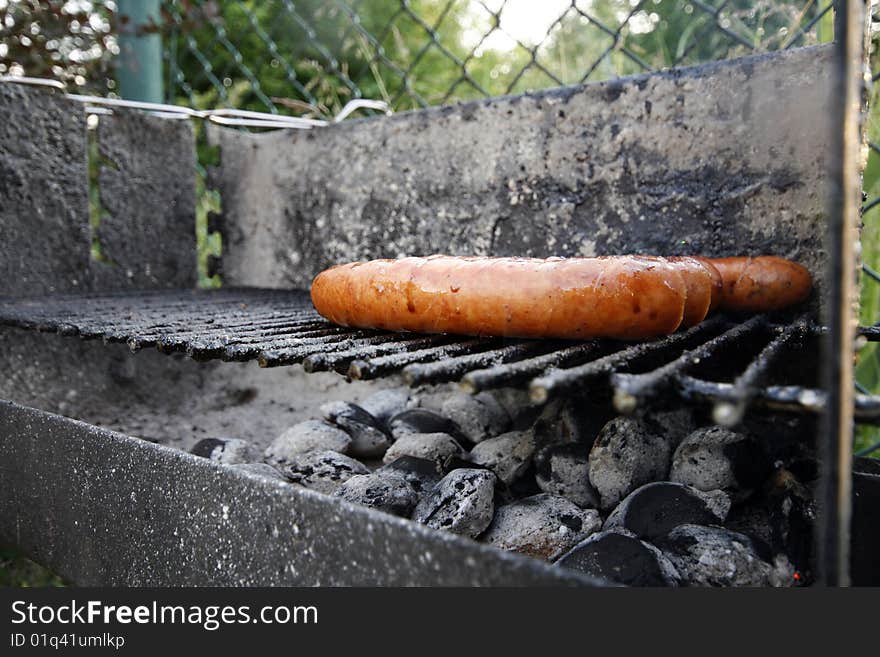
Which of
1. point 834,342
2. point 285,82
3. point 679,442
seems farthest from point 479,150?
point 285,82

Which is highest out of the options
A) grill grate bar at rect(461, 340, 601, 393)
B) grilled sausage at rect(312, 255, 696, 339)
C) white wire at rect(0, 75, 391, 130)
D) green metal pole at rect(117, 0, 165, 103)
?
green metal pole at rect(117, 0, 165, 103)

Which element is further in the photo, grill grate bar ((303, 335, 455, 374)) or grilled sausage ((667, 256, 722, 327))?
grilled sausage ((667, 256, 722, 327))

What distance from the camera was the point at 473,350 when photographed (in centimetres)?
154

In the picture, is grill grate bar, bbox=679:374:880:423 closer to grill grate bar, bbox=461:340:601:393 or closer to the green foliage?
grill grate bar, bbox=461:340:601:393

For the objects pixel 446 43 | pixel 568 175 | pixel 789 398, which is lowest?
pixel 789 398

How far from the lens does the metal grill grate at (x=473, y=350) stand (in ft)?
3.16

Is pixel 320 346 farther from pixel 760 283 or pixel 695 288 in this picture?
pixel 760 283

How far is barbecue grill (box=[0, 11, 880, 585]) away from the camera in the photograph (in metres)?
1.11

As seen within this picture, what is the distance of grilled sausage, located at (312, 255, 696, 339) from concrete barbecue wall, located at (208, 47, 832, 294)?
2.16 ft

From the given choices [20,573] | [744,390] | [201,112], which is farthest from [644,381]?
[201,112]

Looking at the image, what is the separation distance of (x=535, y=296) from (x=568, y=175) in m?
1.09

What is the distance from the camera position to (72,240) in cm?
288

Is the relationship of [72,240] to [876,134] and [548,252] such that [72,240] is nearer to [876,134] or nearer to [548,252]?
[548,252]

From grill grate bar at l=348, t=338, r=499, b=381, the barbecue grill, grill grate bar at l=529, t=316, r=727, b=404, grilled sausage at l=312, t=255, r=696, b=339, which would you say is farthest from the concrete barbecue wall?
grill grate bar at l=348, t=338, r=499, b=381
